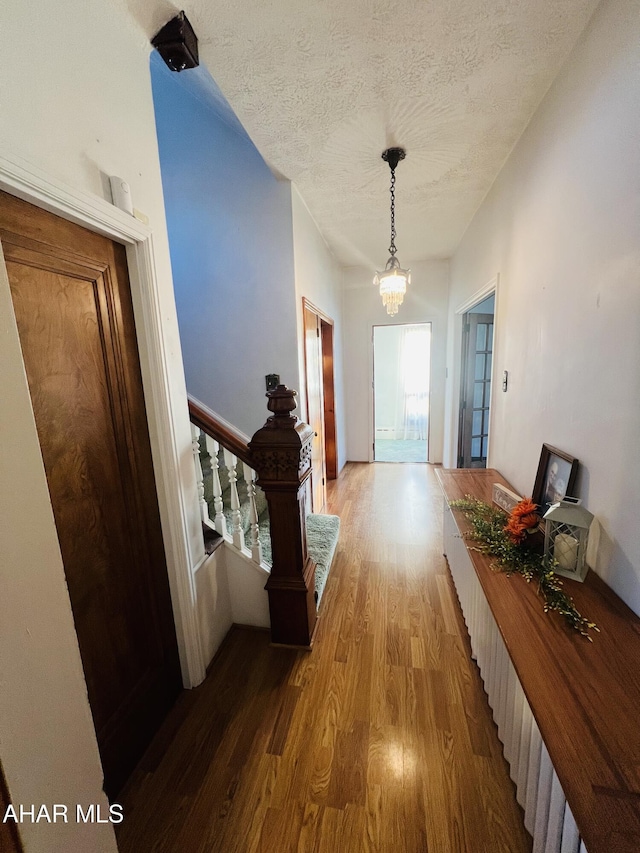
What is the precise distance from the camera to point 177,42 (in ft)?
3.79

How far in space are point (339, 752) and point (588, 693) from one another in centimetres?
95

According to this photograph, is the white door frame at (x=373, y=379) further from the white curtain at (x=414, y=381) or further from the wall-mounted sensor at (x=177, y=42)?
the wall-mounted sensor at (x=177, y=42)

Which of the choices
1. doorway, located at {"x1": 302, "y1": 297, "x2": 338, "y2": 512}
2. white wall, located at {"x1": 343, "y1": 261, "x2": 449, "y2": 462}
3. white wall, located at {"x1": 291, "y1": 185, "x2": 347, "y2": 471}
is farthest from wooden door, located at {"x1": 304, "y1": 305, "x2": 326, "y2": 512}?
white wall, located at {"x1": 343, "y1": 261, "x2": 449, "y2": 462}

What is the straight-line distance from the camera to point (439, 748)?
1237mm

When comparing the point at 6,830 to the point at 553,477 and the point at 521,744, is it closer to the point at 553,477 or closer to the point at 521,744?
the point at 521,744

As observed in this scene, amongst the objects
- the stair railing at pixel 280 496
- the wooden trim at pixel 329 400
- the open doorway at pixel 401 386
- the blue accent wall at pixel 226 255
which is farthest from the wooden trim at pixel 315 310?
the open doorway at pixel 401 386

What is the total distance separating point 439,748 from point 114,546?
4.69 feet

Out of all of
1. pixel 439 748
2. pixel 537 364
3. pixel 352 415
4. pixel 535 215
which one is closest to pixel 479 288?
pixel 535 215

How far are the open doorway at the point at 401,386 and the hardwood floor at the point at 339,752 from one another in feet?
13.6

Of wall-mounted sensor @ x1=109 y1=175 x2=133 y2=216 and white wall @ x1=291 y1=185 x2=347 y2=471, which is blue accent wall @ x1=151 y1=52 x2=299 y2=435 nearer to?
white wall @ x1=291 y1=185 x2=347 y2=471

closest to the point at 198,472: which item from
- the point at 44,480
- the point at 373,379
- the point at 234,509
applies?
the point at 234,509

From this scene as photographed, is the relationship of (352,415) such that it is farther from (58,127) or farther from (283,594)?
(58,127)

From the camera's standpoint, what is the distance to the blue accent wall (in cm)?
225

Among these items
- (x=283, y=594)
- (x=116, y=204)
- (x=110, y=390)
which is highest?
(x=116, y=204)
